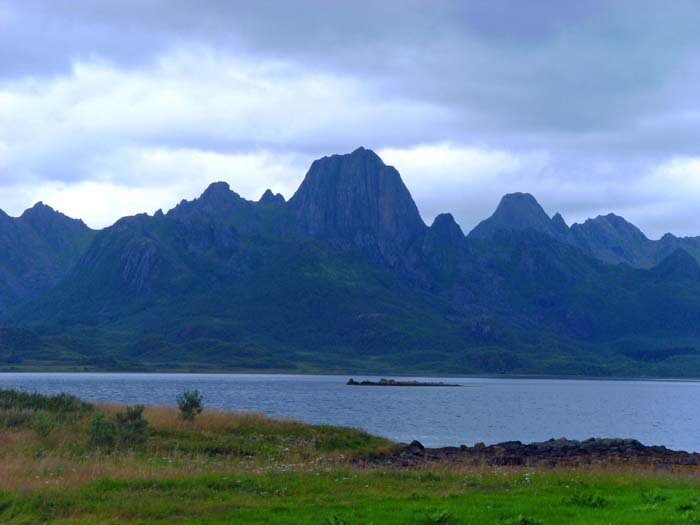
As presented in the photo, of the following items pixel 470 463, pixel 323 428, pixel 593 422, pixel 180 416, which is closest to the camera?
pixel 470 463

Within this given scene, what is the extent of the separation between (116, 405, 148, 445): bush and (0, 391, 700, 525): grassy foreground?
0.47 m

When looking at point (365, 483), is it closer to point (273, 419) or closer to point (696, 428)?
point (273, 419)

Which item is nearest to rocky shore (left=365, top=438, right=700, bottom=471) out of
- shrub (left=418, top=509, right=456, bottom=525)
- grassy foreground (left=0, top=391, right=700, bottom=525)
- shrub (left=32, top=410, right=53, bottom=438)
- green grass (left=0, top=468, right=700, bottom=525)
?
grassy foreground (left=0, top=391, right=700, bottom=525)

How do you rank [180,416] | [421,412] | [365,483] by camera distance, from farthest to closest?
1. [421,412]
2. [180,416]
3. [365,483]

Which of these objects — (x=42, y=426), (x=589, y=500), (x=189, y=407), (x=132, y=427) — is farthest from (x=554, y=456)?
(x=42, y=426)

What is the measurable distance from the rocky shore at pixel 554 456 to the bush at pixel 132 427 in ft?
45.2

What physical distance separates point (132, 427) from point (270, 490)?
19876mm

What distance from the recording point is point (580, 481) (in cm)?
3728

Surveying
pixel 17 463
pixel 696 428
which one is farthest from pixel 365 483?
pixel 696 428

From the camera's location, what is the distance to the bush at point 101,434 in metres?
47.6

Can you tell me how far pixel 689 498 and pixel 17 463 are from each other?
1099 inches

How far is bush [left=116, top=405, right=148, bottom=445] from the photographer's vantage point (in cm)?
4894

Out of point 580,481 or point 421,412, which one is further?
point 421,412

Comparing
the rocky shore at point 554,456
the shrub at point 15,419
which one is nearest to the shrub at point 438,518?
the rocky shore at point 554,456
